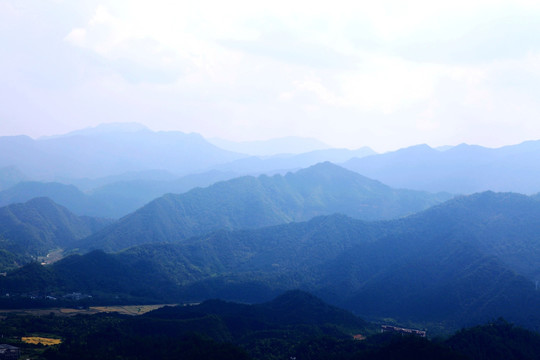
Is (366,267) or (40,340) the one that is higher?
(40,340)

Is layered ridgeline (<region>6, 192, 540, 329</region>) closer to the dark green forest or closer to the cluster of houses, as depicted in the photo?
the dark green forest

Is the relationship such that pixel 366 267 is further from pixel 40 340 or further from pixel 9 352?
pixel 9 352

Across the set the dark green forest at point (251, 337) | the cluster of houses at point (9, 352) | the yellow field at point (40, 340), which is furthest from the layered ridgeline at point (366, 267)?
the cluster of houses at point (9, 352)

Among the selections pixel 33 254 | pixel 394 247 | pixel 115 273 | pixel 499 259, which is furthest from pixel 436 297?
pixel 33 254

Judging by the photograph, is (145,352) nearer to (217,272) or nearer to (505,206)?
(217,272)

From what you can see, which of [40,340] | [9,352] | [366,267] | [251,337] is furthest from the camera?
[366,267]

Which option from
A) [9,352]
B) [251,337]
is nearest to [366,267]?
[251,337]
